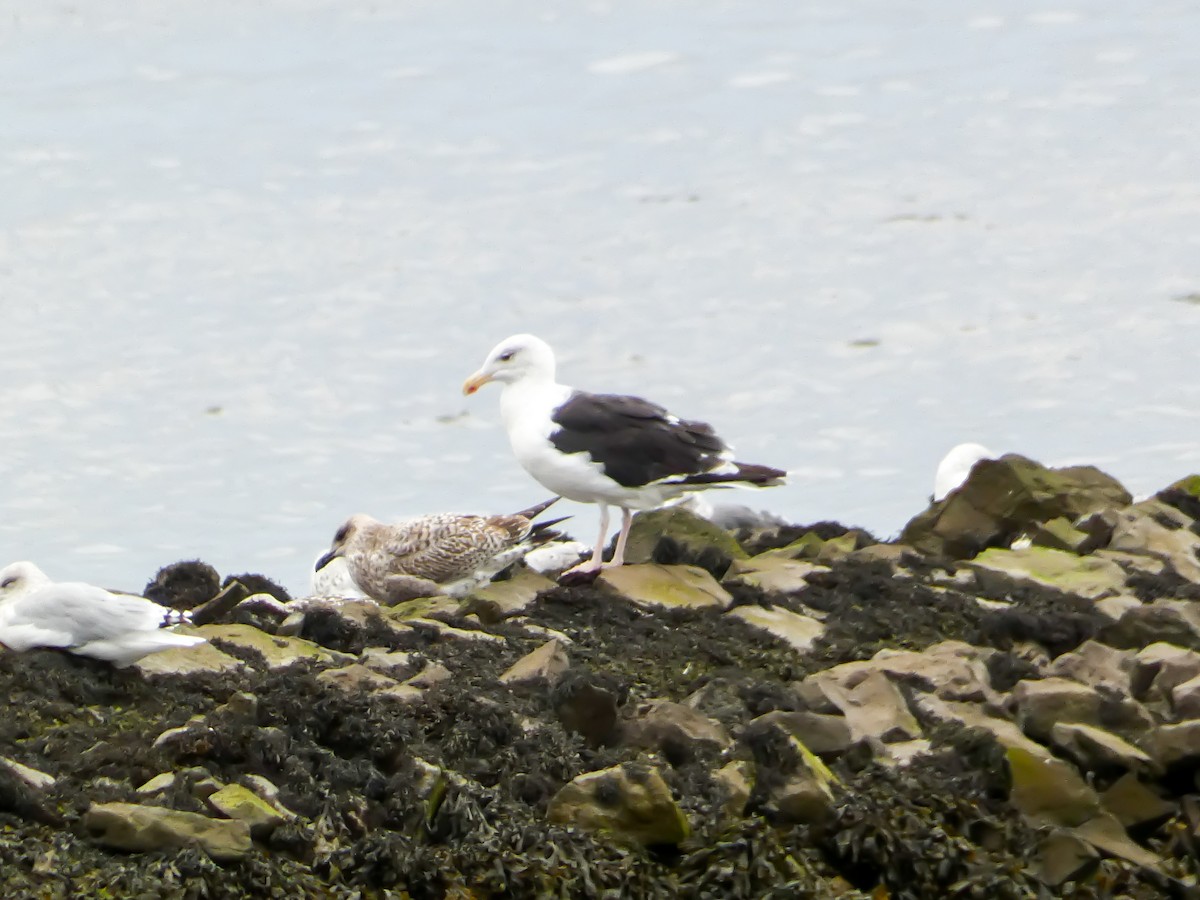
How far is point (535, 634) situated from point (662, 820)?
1.78 meters

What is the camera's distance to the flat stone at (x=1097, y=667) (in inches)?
237

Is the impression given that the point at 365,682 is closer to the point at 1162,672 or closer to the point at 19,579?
the point at 19,579

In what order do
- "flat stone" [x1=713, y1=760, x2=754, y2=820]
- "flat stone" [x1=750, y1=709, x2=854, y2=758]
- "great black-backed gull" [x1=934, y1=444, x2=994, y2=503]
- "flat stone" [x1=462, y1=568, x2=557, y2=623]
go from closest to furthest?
"flat stone" [x1=713, y1=760, x2=754, y2=820] < "flat stone" [x1=750, y1=709, x2=854, y2=758] < "flat stone" [x1=462, y1=568, x2=557, y2=623] < "great black-backed gull" [x1=934, y1=444, x2=994, y2=503]

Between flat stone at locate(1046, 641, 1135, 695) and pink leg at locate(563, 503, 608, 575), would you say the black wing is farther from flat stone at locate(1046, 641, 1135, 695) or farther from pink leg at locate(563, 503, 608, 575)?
flat stone at locate(1046, 641, 1135, 695)

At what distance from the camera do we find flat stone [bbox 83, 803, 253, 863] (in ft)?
14.5

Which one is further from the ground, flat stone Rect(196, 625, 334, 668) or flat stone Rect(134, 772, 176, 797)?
flat stone Rect(134, 772, 176, 797)

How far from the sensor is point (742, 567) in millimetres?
7508

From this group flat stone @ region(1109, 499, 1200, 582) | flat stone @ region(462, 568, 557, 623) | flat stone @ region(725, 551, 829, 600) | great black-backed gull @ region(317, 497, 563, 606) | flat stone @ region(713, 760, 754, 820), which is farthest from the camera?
great black-backed gull @ region(317, 497, 563, 606)

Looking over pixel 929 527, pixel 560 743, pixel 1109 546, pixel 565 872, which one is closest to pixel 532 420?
pixel 929 527

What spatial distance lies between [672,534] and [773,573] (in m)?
0.76

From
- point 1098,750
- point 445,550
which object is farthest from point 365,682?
point 445,550

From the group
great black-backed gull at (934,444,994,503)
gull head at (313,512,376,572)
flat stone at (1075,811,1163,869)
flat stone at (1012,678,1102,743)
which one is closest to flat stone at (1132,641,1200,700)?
flat stone at (1012,678,1102,743)

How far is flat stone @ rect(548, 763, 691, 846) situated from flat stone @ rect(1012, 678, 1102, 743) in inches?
49.2

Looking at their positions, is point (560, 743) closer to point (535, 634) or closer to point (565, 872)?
point (565, 872)
